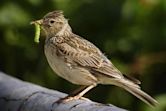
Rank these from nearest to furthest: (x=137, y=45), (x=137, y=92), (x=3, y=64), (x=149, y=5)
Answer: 1. (x=137, y=92)
2. (x=149, y=5)
3. (x=137, y=45)
4. (x=3, y=64)

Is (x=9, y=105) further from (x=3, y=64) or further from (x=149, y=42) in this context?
(x=3, y=64)

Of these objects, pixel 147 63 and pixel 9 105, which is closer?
pixel 9 105

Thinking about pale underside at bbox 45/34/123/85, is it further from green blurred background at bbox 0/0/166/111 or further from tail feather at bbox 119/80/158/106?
green blurred background at bbox 0/0/166/111

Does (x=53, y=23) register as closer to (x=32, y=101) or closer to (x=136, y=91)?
(x=136, y=91)

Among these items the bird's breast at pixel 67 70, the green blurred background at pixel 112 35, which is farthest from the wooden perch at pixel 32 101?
the green blurred background at pixel 112 35

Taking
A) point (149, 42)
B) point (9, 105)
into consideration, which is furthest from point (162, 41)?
point (9, 105)

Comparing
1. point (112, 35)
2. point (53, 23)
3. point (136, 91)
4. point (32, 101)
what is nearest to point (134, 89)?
point (136, 91)
